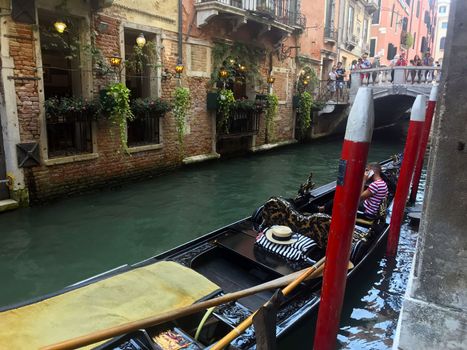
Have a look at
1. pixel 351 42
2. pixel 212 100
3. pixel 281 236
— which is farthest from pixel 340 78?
pixel 281 236

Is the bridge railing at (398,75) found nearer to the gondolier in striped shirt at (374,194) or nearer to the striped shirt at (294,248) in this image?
the gondolier in striped shirt at (374,194)

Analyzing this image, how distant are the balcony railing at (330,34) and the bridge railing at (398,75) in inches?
75.2

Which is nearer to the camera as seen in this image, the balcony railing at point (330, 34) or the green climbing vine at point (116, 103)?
the green climbing vine at point (116, 103)

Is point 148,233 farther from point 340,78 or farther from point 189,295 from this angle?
point 340,78

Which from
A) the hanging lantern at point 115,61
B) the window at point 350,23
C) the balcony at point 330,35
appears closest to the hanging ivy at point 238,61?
the hanging lantern at point 115,61

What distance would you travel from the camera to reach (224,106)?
8859mm

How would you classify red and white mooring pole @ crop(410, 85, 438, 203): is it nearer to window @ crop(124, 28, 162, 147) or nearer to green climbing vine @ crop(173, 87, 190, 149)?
green climbing vine @ crop(173, 87, 190, 149)

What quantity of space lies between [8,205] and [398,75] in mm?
11558

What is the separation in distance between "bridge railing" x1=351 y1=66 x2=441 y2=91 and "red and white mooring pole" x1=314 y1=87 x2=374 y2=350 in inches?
445

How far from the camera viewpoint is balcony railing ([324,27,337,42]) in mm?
14180

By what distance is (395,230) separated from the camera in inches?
167

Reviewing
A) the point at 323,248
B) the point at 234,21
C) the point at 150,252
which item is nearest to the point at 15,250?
the point at 150,252

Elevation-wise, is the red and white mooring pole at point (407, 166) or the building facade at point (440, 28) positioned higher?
the building facade at point (440, 28)

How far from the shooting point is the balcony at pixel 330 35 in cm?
1419
